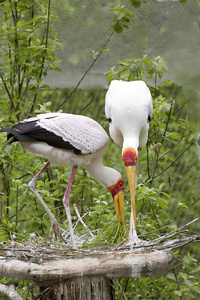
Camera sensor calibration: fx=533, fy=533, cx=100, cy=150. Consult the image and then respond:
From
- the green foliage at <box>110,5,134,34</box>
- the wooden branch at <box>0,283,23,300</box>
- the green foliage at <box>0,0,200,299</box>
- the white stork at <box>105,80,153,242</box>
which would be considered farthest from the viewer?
the green foliage at <box>110,5,134,34</box>

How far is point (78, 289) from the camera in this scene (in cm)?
239

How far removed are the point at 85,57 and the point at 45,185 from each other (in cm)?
95

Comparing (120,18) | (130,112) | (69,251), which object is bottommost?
(69,251)

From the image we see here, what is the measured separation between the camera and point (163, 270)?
2.29 m

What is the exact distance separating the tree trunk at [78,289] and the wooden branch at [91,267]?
168 mm

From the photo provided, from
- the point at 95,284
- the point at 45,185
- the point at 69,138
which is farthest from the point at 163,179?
the point at 95,284

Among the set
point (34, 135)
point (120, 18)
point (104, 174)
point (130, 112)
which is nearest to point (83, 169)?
point (104, 174)

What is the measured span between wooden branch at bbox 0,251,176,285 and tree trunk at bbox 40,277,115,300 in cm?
17

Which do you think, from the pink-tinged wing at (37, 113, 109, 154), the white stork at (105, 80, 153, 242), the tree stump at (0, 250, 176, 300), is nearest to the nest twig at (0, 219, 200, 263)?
the tree stump at (0, 250, 176, 300)

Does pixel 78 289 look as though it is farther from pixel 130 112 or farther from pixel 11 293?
pixel 130 112

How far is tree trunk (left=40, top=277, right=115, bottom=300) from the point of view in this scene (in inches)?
94.1

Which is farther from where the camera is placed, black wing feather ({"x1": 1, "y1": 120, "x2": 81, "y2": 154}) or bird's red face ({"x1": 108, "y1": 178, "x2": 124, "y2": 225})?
bird's red face ({"x1": 108, "y1": 178, "x2": 124, "y2": 225})

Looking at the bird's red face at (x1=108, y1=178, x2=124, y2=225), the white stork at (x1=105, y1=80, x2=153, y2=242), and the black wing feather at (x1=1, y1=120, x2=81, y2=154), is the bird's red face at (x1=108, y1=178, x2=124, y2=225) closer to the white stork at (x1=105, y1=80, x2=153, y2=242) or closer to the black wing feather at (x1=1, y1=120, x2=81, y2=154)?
the white stork at (x1=105, y1=80, x2=153, y2=242)

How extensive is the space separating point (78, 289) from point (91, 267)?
0.92 ft
